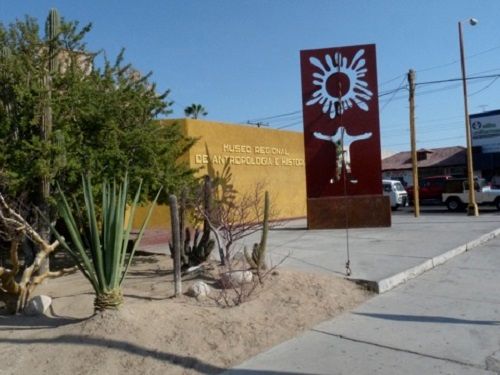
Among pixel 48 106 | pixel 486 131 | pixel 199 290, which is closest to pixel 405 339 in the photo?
pixel 199 290

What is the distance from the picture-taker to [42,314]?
21.9 ft

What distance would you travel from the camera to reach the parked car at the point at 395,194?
3070cm

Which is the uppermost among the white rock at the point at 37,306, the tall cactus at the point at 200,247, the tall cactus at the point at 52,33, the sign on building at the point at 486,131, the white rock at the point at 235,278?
the sign on building at the point at 486,131

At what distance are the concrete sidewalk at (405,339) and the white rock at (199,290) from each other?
1569 millimetres

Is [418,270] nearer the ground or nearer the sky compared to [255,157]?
nearer the ground

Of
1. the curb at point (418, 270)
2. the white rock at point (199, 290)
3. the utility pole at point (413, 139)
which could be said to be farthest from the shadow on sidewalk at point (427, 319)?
the utility pole at point (413, 139)

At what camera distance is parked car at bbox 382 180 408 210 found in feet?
101

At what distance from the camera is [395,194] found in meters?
30.9

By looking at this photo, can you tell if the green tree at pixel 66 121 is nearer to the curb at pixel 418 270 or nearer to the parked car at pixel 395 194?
the curb at pixel 418 270

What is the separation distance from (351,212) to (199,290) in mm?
9882

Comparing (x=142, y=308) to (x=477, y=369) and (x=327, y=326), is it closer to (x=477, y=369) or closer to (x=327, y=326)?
(x=327, y=326)

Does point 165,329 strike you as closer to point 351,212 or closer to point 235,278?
point 235,278

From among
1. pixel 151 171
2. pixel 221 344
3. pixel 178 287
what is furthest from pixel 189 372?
pixel 151 171

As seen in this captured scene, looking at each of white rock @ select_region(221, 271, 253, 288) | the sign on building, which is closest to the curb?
white rock @ select_region(221, 271, 253, 288)
